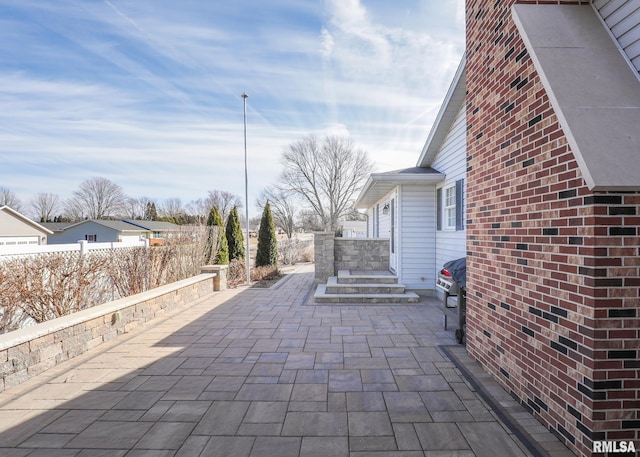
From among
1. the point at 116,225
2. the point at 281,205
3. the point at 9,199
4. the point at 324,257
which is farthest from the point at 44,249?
the point at 9,199

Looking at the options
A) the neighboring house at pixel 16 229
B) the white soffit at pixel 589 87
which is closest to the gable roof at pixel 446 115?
the white soffit at pixel 589 87

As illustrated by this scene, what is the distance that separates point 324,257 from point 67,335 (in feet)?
21.5

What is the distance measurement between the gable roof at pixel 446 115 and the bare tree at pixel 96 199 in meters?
51.7

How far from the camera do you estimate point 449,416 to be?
2570mm

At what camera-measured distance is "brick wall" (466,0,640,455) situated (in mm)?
1909

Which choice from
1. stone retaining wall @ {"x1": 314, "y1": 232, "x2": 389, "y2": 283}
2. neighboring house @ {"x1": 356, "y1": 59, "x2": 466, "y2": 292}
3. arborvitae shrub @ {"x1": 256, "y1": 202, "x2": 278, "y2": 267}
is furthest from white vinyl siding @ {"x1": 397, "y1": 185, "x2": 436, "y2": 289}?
arborvitae shrub @ {"x1": 256, "y1": 202, "x2": 278, "y2": 267}

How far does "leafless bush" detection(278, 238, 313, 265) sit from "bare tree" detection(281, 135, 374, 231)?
1060 cm

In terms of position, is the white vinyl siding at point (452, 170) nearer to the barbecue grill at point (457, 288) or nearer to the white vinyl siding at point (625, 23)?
the barbecue grill at point (457, 288)

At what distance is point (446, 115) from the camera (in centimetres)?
667

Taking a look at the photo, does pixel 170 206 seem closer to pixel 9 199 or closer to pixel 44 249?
pixel 9 199

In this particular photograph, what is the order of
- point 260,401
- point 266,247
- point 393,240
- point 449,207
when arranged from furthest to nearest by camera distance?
point 266,247
point 393,240
point 449,207
point 260,401

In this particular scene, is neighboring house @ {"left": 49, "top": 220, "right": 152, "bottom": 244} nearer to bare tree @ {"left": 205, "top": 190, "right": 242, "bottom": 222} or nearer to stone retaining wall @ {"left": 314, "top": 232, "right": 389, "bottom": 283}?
bare tree @ {"left": 205, "top": 190, "right": 242, "bottom": 222}

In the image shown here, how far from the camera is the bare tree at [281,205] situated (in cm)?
3070

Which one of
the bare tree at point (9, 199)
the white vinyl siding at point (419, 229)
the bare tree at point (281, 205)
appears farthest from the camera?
the bare tree at point (9, 199)
